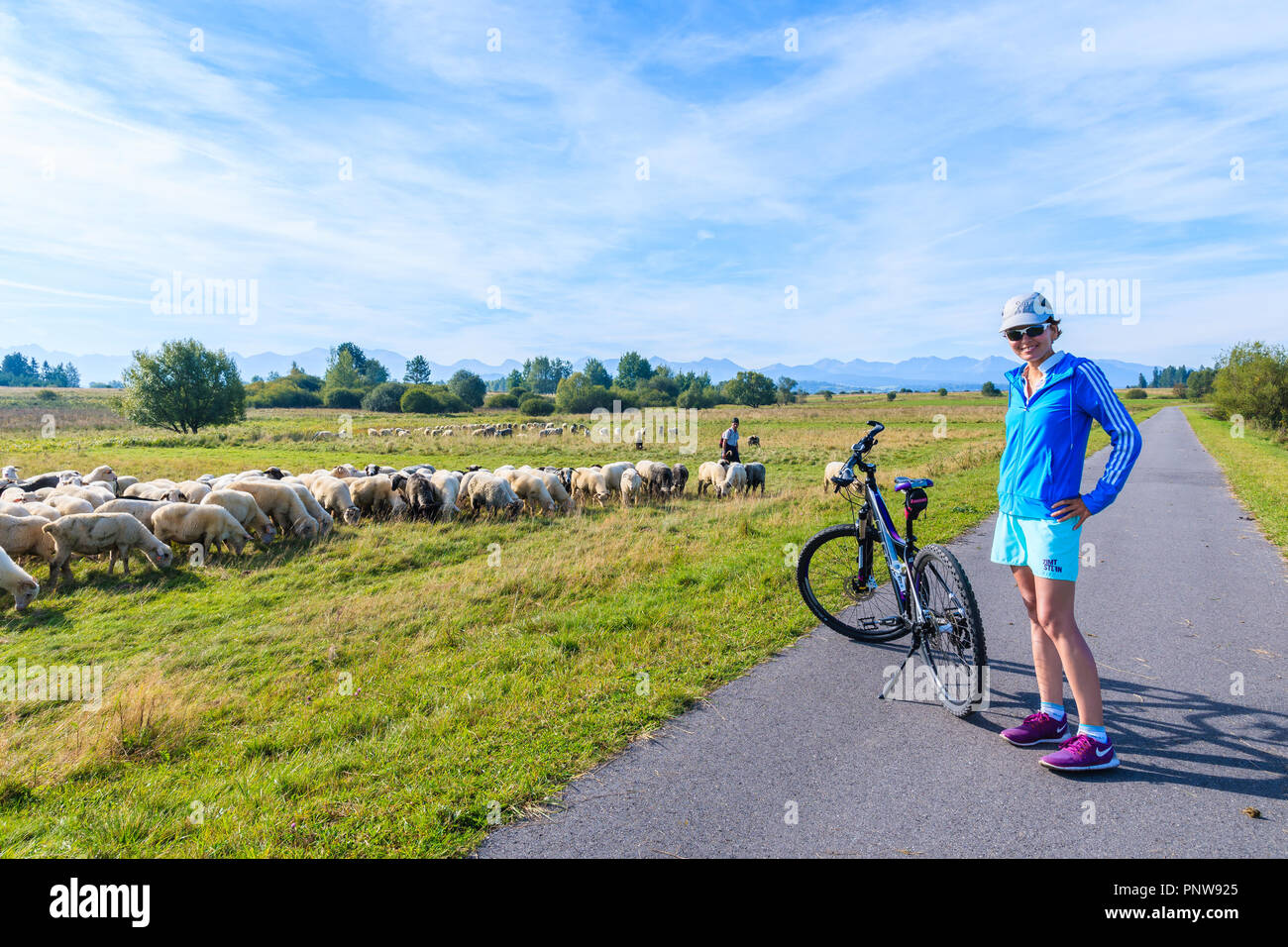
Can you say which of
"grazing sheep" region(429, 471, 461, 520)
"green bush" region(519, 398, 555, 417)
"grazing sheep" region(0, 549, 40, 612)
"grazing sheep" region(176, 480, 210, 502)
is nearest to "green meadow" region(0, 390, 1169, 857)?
"grazing sheep" region(0, 549, 40, 612)

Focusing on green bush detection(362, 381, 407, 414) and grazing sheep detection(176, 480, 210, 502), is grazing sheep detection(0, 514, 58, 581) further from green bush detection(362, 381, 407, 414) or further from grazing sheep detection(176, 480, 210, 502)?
green bush detection(362, 381, 407, 414)

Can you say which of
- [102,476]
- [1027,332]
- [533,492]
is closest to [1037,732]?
[1027,332]

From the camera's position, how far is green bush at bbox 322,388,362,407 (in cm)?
9912

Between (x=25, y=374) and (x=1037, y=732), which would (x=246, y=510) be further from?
(x=25, y=374)

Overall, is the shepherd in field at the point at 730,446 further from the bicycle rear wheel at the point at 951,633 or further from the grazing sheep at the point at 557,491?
the bicycle rear wheel at the point at 951,633

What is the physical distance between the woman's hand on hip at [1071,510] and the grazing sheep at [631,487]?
44.9 ft

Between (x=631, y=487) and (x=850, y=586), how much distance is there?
10.8m

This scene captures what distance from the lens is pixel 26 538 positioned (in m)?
10.0

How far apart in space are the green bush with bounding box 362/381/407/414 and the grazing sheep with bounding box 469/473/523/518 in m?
83.0

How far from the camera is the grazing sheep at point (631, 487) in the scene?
679 inches

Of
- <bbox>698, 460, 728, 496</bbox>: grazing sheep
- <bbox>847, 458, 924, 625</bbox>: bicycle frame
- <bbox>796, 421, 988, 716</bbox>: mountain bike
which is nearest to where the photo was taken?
<bbox>796, 421, 988, 716</bbox>: mountain bike

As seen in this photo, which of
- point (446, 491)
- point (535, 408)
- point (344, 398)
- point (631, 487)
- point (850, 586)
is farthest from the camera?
point (344, 398)

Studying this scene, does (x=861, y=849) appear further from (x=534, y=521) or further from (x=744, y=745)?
(x=534, y=521)

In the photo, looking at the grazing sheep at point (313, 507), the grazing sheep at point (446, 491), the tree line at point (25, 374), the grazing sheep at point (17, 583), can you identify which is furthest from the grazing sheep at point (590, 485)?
the tree line at point (25, 374)
